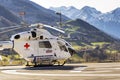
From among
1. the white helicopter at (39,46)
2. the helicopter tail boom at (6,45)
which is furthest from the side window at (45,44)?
the helicopter tail boom at (6,45)

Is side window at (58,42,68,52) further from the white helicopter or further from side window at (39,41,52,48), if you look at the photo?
side window at (39,41,52,48)

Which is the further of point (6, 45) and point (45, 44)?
point (45, 44)

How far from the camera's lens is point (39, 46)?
4322 centimetres

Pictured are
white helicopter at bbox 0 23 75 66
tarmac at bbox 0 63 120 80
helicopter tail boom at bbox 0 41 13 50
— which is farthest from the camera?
white helicopter at bbox 0 23 75 66

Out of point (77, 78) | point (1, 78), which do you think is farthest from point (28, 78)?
point (77, 78)

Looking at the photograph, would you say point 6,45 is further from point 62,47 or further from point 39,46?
point 62,47

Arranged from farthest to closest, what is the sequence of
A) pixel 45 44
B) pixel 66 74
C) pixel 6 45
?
1. pixel 45 44
2. pixel 6 45
3. pixel 66 74

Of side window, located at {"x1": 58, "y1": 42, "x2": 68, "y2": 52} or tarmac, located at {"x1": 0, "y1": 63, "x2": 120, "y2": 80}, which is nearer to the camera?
tarmac, located at {"x1": 0, "y1": 63, "x2": 120, "y2": 80}

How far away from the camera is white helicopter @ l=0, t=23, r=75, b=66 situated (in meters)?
42.4

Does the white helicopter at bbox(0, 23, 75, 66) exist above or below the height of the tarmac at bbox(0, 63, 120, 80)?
above

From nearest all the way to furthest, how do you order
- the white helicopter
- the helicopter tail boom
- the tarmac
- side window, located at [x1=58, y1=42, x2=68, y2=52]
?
the tarmac → the helicopter tail boom → the white helicopter → side window, located at [x1=58, y1=42, x2=68, y2=52]

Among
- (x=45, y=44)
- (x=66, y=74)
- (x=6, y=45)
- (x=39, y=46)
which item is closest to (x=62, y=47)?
(x=45, y=44)

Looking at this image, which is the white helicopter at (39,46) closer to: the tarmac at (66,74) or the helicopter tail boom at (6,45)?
the helicopter tail boom at (6,45)

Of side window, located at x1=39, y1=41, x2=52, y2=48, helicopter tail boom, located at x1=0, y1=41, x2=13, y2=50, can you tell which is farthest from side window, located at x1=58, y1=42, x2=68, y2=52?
helicopter tail boom, located at x1=0, y1=41, x2=13, y2=50
